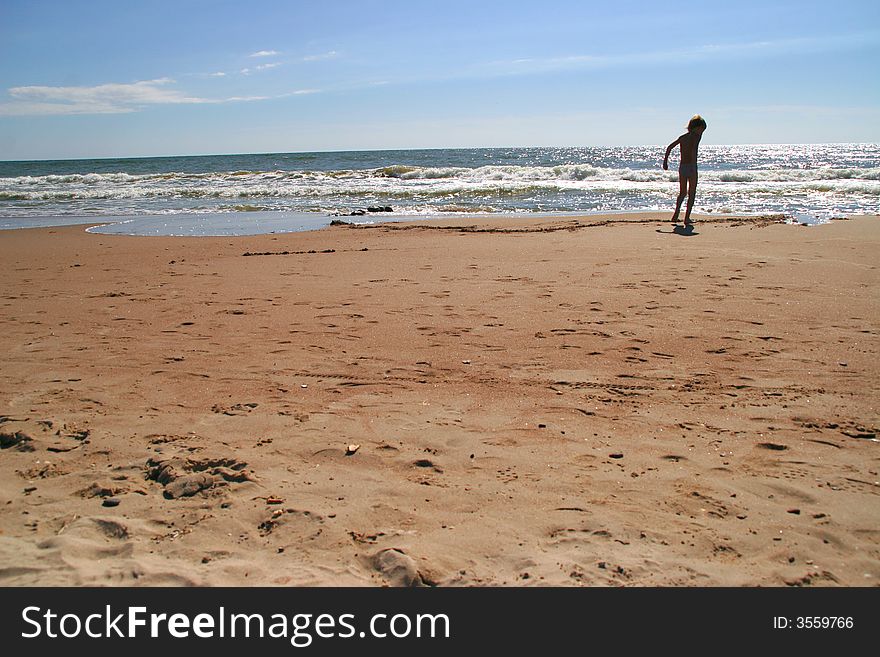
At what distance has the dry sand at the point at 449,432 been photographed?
7.16 ft

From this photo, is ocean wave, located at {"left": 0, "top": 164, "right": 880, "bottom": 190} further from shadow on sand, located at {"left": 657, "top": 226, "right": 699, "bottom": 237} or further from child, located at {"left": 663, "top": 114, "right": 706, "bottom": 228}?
shadow on sand, located at {"left": 657, "top": 226, "right": 699, "bottom": 237}

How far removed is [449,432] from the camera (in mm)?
3162

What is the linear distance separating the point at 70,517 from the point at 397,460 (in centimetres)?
126

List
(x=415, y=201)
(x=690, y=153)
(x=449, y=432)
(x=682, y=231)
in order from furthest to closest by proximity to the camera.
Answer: (x=415, y=201), (x=690, y=153), (x=682, y=231), (x=449, y=432)

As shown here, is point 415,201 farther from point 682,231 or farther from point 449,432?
point 449,432

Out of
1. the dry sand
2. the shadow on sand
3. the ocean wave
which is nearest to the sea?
the ocean wave

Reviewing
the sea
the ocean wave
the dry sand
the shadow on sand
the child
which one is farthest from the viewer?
the ocean wave

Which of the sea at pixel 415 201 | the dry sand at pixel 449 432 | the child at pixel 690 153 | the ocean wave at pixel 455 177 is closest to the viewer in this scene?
the dry sand at pixel 449 432

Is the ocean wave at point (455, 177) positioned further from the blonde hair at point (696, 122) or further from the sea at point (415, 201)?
the blonde hair at point (696, 122)

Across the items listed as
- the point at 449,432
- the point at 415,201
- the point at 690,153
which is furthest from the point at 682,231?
the point at 415,201

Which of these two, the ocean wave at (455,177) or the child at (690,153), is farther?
the ocean wave at (455,177)

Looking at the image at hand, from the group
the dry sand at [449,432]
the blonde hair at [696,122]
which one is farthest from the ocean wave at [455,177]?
the dry sand at [449,432]

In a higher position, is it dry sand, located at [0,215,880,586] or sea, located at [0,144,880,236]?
sea, located at [0,144,880,236]

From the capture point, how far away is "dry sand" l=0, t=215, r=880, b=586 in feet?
7.16
